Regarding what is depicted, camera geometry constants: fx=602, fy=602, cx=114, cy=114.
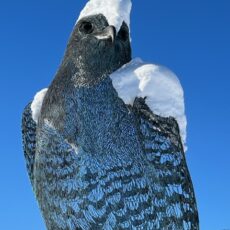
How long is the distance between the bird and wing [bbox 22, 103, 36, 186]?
19 centimetres

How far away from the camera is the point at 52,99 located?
313cm

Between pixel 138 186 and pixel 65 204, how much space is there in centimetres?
37

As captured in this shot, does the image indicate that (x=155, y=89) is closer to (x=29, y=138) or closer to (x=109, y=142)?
(x=109, y=142)

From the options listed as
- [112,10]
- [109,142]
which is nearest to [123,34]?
[112,10]

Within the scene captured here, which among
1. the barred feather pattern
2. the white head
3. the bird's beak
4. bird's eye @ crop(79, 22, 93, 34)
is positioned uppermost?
the white head

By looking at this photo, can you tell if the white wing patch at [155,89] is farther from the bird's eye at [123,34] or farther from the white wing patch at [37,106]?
the white wing patch at [37,106]

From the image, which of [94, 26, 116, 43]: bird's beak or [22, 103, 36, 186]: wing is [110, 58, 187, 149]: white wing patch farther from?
[22, 103, 36, 186]: wing

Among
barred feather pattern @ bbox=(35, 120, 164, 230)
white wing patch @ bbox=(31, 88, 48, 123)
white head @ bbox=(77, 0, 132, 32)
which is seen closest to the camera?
barred feather pattern @ bbox=(35, 120, 164, 230)

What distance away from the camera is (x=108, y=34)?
304 centimetres

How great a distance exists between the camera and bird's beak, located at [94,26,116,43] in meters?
3.02

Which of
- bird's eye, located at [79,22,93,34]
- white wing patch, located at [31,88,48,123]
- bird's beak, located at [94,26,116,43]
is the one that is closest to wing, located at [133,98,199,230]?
bird's beak, located at [94,26,116,43]

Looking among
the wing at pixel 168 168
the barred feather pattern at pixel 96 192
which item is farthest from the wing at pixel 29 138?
the wing at pixel 168 168

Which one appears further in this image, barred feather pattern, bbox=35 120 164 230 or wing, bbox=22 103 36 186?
wing, bbox=22 103 36 186

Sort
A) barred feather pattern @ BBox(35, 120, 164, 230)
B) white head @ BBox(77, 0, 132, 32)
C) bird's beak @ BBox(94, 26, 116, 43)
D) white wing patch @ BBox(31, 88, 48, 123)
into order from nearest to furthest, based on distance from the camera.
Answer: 1. barred feather pattern @ BBox(35, 120, 164, 230)
2. bird's beak @ BBox(94, 26, 116, 43)
3. white head @ BBox(77, 0, 132, 32)
4. white wing patch @ BBox(31, 88, 48, 123)
